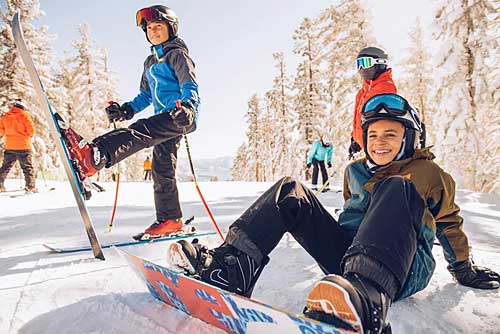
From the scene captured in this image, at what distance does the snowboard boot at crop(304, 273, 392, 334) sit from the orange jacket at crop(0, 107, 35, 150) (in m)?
9.81

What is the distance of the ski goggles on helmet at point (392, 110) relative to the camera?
1.94m

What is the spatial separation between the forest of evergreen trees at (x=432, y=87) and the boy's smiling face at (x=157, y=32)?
13468 millimetres

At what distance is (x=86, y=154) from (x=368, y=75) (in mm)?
3888

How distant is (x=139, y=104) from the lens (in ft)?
12.8

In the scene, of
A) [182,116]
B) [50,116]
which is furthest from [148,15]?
[50,116]

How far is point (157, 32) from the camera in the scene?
3.50 meters

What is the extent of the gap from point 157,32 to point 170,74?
47 centimetres

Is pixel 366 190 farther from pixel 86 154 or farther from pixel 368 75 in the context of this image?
pixel 368 75

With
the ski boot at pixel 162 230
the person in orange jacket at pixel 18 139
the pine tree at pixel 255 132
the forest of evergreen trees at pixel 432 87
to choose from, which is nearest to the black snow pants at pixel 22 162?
A: the person in orange jacket at pixel 18 139

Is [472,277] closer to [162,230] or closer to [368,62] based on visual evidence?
[162,230]

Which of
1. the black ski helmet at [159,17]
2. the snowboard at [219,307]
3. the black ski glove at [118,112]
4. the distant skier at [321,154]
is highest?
the black ski helmet at [159,17]

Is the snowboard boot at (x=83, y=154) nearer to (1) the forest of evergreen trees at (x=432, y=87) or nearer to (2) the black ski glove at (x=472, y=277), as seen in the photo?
(2) the black ski glove at (x=472, y=277)

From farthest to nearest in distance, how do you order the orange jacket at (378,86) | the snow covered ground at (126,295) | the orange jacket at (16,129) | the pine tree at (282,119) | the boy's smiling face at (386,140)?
the pine tree at (282,119) < the orange jacket at (16,129) < the orange jacket at (378,86) < the boy's smiling face at (386,140) < the snow covered ground at (126,295)

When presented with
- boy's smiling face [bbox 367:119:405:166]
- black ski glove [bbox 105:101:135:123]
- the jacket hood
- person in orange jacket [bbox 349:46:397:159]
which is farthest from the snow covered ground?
person in orange jacket [bbox 349:46:397:159]
